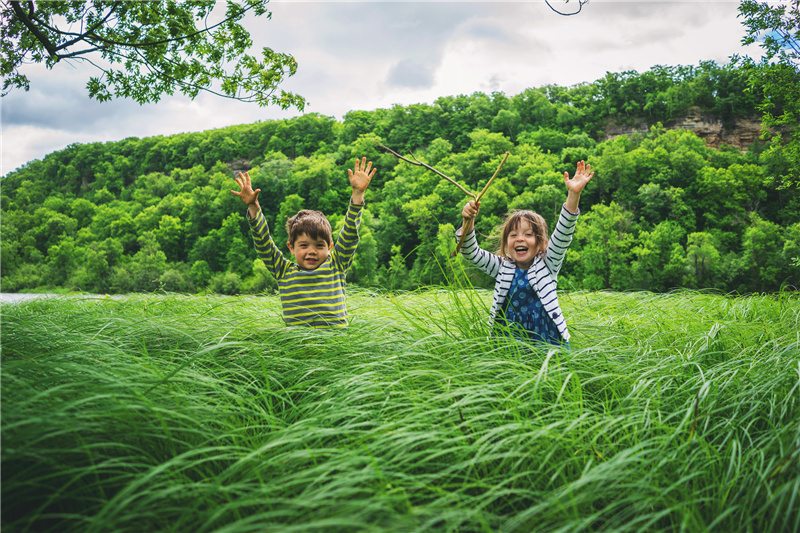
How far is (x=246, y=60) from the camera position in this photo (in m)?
4.87

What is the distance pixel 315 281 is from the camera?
2.99m

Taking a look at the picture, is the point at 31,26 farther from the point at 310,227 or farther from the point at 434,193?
the point at 434,193

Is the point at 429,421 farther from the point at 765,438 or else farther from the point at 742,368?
the point at 742,368

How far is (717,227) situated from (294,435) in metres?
38.7

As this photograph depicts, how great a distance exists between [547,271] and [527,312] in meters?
0.29

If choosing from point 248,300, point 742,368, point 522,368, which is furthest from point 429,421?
point 248,300

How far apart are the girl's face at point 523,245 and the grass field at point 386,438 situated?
1.77 ft

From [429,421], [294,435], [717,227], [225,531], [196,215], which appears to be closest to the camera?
[225,531]

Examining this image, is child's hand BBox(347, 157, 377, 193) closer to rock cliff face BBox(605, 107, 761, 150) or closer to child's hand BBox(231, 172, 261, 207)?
child's hand BBox(231, 172, 261, 207)

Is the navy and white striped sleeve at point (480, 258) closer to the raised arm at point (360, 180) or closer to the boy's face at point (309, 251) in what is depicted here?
the raised arm at point (360, 180)

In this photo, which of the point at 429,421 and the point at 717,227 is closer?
the point at 429,421

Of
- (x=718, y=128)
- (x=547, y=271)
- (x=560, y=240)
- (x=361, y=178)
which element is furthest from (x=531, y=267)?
(x=718, y=128)

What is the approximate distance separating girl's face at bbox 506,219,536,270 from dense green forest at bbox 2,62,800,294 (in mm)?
21526

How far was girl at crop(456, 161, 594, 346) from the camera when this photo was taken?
256 centimetres
